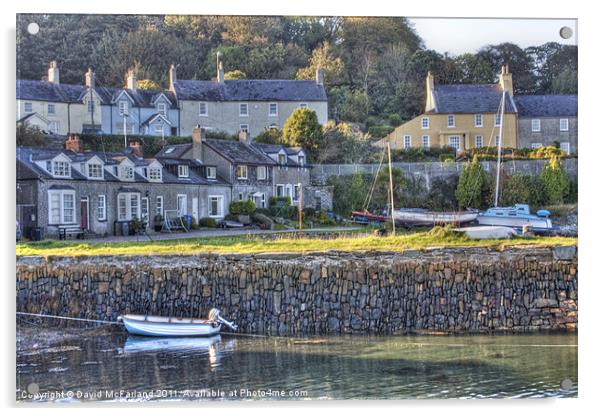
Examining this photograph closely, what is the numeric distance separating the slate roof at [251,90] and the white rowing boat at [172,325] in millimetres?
3080

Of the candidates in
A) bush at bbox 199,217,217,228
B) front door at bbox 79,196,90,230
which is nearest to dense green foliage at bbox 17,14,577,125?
front door at bbox 79,196,90,230

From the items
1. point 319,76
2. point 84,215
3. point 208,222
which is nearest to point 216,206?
point 208,222

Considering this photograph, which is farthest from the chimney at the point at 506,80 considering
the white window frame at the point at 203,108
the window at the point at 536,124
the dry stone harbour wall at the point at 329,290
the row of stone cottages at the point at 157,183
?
the white window frame at the point at 203,108

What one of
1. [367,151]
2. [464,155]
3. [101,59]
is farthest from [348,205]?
[101,59]

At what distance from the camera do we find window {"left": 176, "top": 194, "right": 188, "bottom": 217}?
44.9 ft

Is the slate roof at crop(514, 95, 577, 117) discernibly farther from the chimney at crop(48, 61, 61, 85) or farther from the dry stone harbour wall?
the chimney at crop(48, 61, 61, 85)

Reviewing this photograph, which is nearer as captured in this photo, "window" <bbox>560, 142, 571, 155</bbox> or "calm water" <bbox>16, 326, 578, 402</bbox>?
"calm water" <bbox>16, 326, 578, 402</bbox>

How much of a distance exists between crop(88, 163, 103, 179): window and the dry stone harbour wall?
1.40 m

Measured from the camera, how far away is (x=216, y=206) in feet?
45.6

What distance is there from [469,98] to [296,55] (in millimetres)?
2601

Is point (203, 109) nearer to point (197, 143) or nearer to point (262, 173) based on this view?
point (197, 143)

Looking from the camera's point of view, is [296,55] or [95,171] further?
[95,171]

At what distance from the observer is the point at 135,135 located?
45.9ft

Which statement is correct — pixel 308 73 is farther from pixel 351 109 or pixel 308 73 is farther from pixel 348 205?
pixel 348 205
